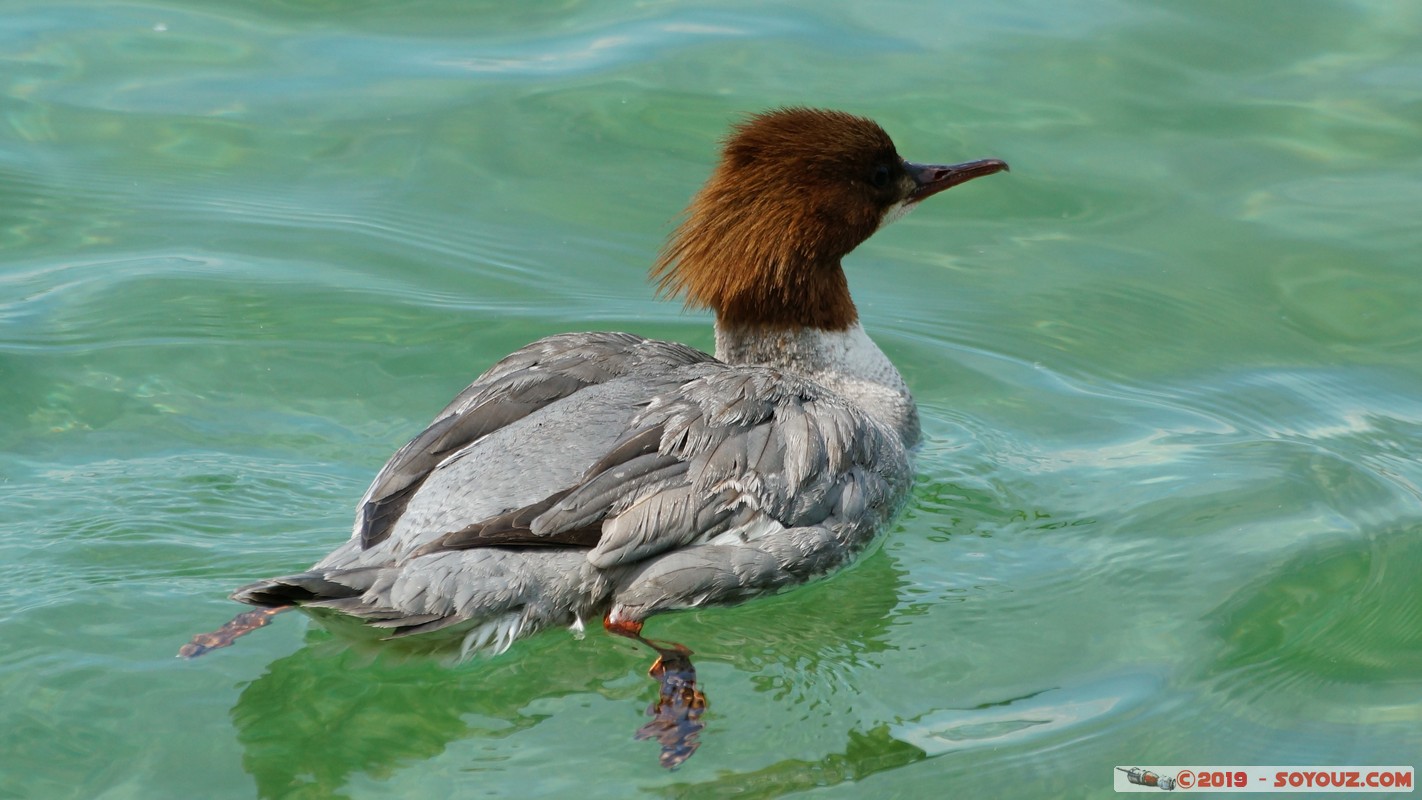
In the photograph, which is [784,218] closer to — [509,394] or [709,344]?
[709,344]

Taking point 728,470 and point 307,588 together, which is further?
point 728,470

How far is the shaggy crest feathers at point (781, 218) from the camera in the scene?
629 cm

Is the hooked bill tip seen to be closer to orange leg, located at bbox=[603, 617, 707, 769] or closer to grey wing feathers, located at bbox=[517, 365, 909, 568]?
grey wing feathers, located at bbox=[517, 365, 909, 568]

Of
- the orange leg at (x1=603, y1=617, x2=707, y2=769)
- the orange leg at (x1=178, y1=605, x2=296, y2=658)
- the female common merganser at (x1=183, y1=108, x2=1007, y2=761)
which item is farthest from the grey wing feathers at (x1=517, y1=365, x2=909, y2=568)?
the orange leg at (x1=178, y1=605, x2=296, y2=658)

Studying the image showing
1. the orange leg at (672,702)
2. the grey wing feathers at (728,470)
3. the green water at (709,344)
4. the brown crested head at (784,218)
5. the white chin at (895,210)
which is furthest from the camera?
the white chin at (895,210)

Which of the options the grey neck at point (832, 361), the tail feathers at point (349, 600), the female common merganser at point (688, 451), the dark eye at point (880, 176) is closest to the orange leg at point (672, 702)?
the female common merganser at point (688, 451)

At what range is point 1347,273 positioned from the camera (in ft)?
25.9

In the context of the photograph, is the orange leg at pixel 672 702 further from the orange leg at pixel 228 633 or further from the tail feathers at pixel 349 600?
the orange leg at pixel 228 633

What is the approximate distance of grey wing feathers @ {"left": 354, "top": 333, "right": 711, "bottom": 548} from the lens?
5289 mm

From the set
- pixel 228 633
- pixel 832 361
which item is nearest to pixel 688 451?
pixel 832 361

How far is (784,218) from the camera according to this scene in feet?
20.6

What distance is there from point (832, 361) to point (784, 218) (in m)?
0.67

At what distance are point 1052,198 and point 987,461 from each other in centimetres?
240

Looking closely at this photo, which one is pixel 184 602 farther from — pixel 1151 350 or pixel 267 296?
pixel 1151 350
